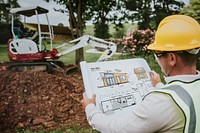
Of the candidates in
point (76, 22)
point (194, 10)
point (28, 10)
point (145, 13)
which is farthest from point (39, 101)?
point (145, 13)

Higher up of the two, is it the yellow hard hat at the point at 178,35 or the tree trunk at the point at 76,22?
the yellow hard hat at the point at 178,35

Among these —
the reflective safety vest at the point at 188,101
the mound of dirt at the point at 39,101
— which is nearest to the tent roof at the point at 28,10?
the mound of dirt at the point at 39,101

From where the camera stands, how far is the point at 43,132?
3.75 metres

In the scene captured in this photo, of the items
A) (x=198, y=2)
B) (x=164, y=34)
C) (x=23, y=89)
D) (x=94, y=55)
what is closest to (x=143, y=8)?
(x=198, y=2)

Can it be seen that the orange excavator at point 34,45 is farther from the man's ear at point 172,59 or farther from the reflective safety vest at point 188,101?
the reflective safety vest at point 188,101

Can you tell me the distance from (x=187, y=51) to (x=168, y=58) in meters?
0.08

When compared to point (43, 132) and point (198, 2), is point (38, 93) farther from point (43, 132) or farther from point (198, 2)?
point (198, 2)

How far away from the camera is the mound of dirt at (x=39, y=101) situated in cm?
408

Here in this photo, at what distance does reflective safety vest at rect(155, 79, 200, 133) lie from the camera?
98 cm

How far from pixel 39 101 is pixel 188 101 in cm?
400

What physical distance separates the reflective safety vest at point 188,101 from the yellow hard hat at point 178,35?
0.17 meters

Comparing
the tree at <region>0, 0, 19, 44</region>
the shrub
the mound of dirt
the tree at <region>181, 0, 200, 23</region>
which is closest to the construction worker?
the mound of dirt

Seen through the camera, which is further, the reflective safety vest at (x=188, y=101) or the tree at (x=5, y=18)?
the tree at (x=5, y=18)

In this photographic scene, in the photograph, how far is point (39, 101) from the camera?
4730 mm
